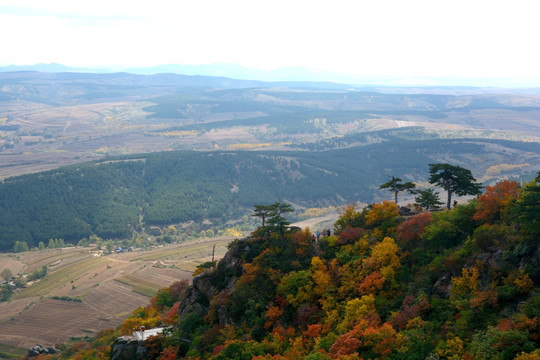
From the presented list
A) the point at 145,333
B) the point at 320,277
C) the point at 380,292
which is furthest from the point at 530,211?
the point at 145,333

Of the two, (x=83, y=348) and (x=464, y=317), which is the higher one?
(x=464, y=317)

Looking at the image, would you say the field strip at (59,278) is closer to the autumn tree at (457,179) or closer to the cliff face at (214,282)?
the cliff face at (214,282)

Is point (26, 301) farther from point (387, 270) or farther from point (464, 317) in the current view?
point (464, 317)

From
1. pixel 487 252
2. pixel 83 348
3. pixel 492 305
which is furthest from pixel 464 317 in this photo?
pixel 83 348

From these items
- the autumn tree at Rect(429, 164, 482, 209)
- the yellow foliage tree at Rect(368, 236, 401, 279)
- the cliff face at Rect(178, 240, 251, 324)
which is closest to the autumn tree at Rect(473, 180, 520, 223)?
the yellow foliage tree at Rect(368, 236, 401, 279)

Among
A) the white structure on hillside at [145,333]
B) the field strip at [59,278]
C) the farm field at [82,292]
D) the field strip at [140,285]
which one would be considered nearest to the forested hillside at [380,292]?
the white structure on hillside at [145,333]
